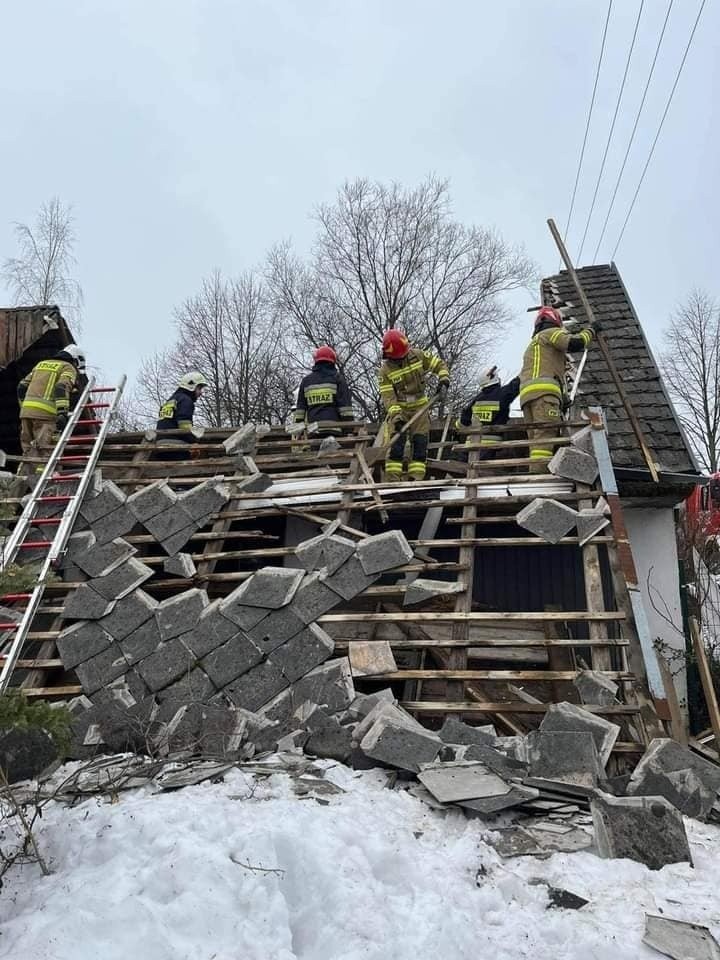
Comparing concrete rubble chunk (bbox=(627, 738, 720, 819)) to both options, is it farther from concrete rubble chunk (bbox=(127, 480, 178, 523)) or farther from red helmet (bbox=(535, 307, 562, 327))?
red helmet (bbox=(535, 307, 562, 327))

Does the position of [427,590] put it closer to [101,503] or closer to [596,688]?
[596,688]

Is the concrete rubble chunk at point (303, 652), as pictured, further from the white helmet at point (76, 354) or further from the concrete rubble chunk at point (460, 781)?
the white helmet at point (76, 354)

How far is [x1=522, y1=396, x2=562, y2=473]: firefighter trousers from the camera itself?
7.27 meters

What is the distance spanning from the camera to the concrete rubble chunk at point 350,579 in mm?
6043

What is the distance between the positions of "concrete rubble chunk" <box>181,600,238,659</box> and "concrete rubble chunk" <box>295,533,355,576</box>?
82 cm

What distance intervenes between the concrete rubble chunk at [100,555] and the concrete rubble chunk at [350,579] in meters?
2.03

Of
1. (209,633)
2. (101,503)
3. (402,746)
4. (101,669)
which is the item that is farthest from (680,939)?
(101,503)

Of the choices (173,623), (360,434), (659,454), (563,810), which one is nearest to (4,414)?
(360,434)

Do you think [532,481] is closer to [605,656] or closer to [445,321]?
[605,656]

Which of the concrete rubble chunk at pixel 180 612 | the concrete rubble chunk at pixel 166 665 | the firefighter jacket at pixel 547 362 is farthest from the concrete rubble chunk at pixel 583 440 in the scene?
the concrete rubble chunk at pixel 166 665

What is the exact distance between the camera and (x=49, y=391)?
900 cm

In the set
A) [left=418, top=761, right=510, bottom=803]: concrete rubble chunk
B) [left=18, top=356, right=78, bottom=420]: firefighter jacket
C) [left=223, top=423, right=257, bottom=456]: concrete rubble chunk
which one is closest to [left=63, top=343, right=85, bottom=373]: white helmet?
[left=18, top=356, right=78, bottom=420]: firefighter jacket

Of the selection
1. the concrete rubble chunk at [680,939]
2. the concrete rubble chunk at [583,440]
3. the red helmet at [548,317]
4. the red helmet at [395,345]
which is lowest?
the concrete rubble chunk at [680,939]

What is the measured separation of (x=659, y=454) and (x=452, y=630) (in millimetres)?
3766
